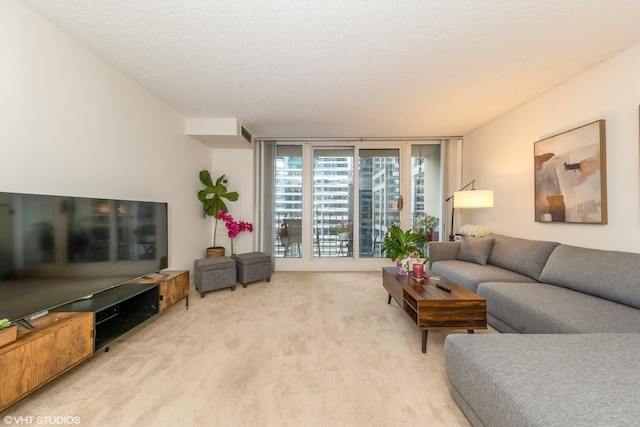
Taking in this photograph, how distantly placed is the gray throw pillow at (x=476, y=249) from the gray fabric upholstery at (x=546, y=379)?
6.02ft

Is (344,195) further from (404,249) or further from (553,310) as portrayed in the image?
(553,310)

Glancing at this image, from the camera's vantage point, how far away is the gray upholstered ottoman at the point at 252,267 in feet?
11.7

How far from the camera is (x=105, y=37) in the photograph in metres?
1.89

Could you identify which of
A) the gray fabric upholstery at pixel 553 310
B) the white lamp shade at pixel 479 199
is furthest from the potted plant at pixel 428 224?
the gray fabric upholstery at pixel 553 310

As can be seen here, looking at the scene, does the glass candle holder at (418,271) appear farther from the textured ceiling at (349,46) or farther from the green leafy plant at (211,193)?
the green leafy plant at (211,193)

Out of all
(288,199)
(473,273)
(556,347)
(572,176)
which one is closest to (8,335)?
(556,347)

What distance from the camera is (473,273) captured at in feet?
8.82

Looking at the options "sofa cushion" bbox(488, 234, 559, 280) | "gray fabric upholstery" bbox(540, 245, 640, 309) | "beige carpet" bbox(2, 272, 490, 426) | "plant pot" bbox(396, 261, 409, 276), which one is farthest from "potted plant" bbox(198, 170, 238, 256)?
"gray fabric upholstery" bbox(540, 245, 640, 309)

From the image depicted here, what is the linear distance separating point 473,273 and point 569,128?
1.75 metres

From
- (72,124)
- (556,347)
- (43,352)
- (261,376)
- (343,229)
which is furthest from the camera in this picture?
(343,229)

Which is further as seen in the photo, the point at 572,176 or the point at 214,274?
the point at 214,274

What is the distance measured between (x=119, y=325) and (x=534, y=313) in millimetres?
3128

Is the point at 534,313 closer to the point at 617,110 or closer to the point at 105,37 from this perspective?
the point at 617,110

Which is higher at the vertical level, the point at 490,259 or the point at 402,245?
the point at 402,245
